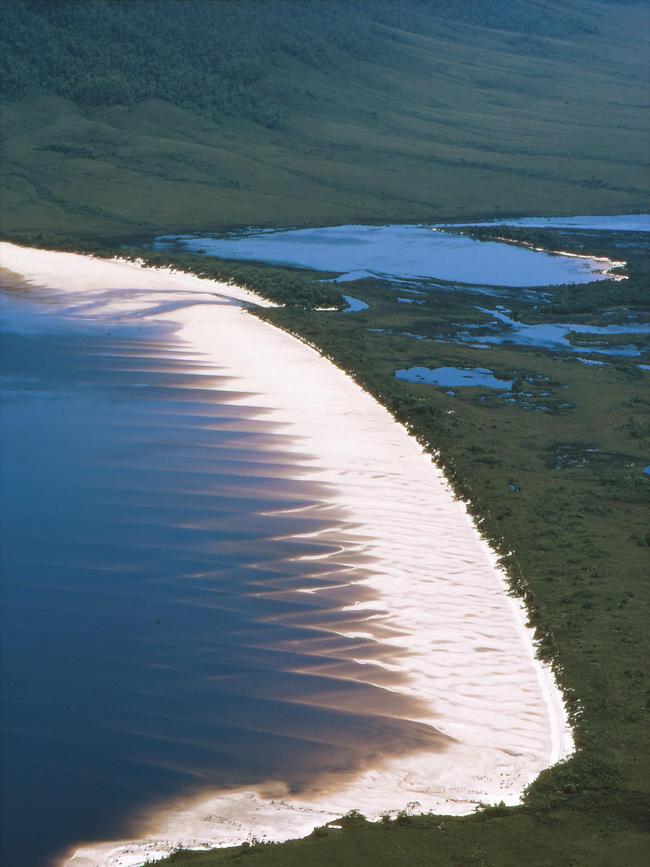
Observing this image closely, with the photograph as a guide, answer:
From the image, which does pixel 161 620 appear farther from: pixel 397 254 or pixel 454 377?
pixel 397 254

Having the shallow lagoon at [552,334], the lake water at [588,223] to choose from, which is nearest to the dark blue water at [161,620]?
the shallow lagoon at [552,334]

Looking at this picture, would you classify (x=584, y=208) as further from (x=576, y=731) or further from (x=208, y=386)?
(x=576, y=731)

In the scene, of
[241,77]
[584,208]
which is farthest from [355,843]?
[241,77]

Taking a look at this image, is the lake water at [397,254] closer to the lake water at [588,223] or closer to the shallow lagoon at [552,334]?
the lake water at [588,223]

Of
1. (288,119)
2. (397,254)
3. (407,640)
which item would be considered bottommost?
(407,640)

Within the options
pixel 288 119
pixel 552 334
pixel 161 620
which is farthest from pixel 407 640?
pixel 288 119
